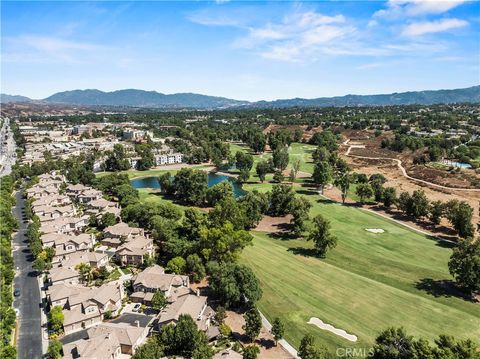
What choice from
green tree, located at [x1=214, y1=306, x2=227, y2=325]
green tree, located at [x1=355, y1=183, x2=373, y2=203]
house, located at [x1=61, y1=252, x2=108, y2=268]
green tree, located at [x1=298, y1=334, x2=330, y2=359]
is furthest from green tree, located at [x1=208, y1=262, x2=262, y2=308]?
green tree, located at [x1=355, y1=183, x2=373, y2=203]

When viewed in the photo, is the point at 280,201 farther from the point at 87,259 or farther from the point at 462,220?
the point at 87,259

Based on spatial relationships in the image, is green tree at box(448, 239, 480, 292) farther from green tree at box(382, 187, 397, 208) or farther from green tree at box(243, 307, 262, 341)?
green tree at box(382, 187, 397, 208)

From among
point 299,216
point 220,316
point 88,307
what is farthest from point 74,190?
point 220,316

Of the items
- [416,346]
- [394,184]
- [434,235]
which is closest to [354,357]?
[416,346]

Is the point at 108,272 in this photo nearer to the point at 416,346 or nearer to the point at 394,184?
the point at 416,346

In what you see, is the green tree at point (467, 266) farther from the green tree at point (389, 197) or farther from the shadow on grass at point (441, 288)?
the green tree at point (389, 197)
